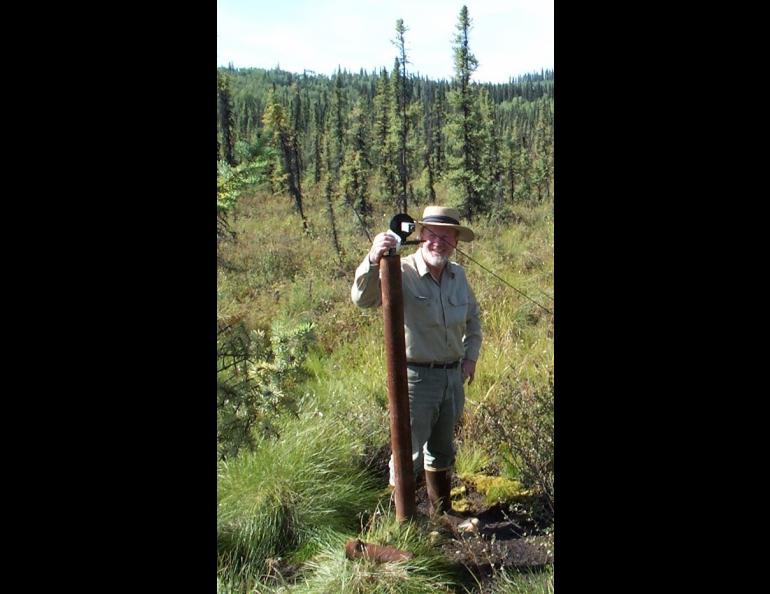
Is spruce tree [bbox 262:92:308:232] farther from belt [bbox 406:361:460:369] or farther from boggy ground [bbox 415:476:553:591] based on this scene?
belt [bbox 406:361:460:369]

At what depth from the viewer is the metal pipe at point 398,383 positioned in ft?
11.8

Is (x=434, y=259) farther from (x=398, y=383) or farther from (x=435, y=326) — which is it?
(x=398, y=383)

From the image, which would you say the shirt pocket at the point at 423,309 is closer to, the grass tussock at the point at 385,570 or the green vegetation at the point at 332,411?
the green vegetation at the point at 332,411

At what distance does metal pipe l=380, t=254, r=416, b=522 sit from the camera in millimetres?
3594

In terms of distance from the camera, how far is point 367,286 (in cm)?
380

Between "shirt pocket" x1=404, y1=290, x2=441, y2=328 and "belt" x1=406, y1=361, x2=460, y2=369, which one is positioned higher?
"shirt pocket" x1=404, y1=290, x2=441, y2=328

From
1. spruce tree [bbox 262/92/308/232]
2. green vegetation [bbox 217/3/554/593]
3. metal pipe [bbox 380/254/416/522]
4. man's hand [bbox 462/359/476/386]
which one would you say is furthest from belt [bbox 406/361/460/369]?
spruce tree [bbox 262/92/308/232]

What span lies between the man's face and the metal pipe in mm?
550

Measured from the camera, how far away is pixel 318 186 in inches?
1145

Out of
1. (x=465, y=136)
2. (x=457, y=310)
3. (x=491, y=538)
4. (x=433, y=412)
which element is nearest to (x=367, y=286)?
(x=457, y=310)

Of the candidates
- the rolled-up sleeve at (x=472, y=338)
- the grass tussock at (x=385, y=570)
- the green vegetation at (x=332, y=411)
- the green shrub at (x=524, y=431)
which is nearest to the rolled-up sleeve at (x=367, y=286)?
the green vegetation at (x=332, y=411)

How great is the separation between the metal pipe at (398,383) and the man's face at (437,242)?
55cm
